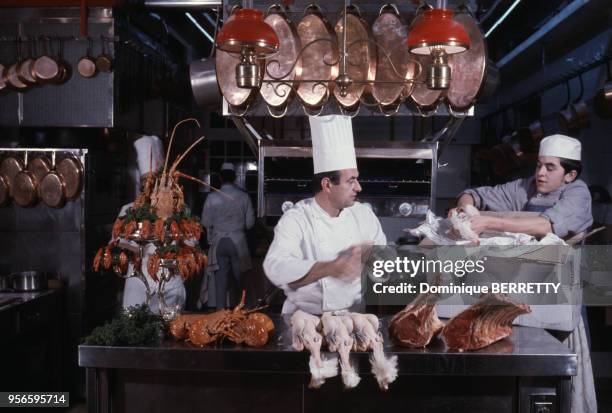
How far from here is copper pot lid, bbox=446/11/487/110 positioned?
2582 millimetres

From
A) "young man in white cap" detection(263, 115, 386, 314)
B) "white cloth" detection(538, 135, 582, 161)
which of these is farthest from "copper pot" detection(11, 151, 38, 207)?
"white cloth" detection(538, 135, 582, 161)

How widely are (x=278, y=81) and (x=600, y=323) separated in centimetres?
323

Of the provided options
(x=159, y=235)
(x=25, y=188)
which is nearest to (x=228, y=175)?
(x=25, y=188)

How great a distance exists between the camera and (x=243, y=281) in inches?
229

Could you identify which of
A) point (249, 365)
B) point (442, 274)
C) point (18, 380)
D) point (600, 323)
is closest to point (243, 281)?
point (18, 380)

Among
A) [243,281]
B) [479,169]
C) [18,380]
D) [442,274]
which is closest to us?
[442,274]

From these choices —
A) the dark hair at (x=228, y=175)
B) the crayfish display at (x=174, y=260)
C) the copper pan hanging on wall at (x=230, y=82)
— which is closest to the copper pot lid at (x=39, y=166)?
the dark hair at (x=228, y=175)

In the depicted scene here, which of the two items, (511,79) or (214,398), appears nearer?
(214,398)

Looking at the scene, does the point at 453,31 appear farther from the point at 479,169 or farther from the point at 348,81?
the point at 479,169

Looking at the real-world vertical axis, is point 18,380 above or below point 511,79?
below

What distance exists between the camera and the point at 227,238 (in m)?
5.71

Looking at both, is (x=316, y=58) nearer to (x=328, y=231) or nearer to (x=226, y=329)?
(x=328, y=231)

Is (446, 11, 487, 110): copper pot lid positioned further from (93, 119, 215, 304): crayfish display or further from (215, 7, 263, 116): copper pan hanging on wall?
(93, 119, 215, 304): crayfish display

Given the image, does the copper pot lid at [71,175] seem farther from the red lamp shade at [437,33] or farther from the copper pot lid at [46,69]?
the red lamp shade at [437,33]
